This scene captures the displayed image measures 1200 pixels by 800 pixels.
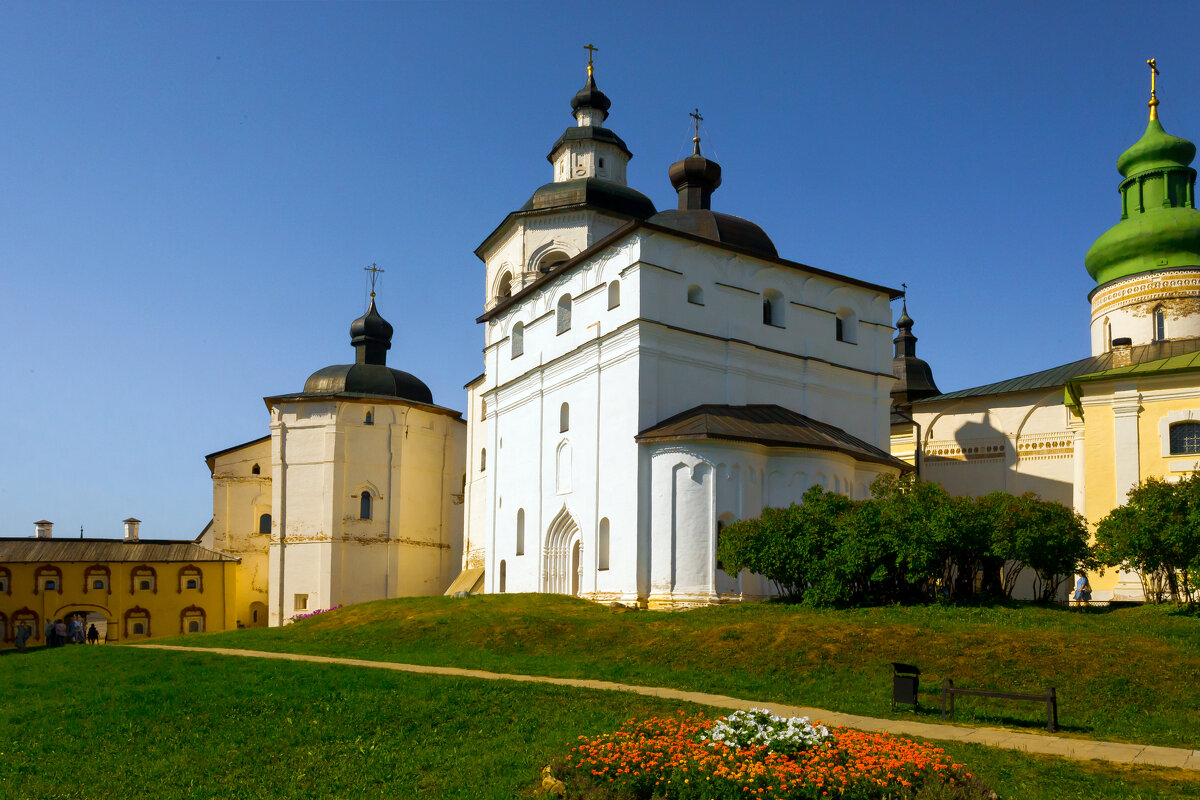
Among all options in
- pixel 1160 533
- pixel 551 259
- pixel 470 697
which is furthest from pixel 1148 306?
pixel 470 697

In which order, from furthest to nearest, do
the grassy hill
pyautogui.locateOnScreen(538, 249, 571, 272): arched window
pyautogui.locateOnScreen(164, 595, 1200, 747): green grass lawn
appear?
pyautogui.locateOnScreen(538, 249, 571, 272): arched window
pyautogui.locateOnScreen(164, 595, 1200, 747): green grass lawn
the grassy hill

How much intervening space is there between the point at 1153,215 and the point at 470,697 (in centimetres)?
3282

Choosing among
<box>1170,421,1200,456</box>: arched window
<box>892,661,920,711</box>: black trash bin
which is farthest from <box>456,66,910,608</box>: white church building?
<box>892,661,920,711</box>: black trash bin

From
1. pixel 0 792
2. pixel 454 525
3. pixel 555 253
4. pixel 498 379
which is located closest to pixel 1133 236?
pixel 555 253

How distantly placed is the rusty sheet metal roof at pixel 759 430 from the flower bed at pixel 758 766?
1523 cm

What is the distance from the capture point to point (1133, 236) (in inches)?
1401

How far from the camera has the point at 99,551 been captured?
40719 mm

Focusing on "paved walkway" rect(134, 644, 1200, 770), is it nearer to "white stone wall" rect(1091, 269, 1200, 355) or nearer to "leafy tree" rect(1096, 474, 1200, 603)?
"leafy tree" rect(1096, 474, 1200, 603)

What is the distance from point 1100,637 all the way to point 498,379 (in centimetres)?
2168

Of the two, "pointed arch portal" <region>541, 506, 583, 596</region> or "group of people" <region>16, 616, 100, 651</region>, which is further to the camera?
"group of people" <region>16, 616, 100, 651</region>

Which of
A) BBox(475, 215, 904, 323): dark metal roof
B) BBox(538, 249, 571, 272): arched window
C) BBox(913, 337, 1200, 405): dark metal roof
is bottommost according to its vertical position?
BBox(913, 337, 1200, 405): dark metal roof

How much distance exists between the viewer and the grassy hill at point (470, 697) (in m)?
9.24

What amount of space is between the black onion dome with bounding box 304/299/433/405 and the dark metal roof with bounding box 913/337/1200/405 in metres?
20.9

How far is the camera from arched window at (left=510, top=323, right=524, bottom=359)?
3219 centimetres
